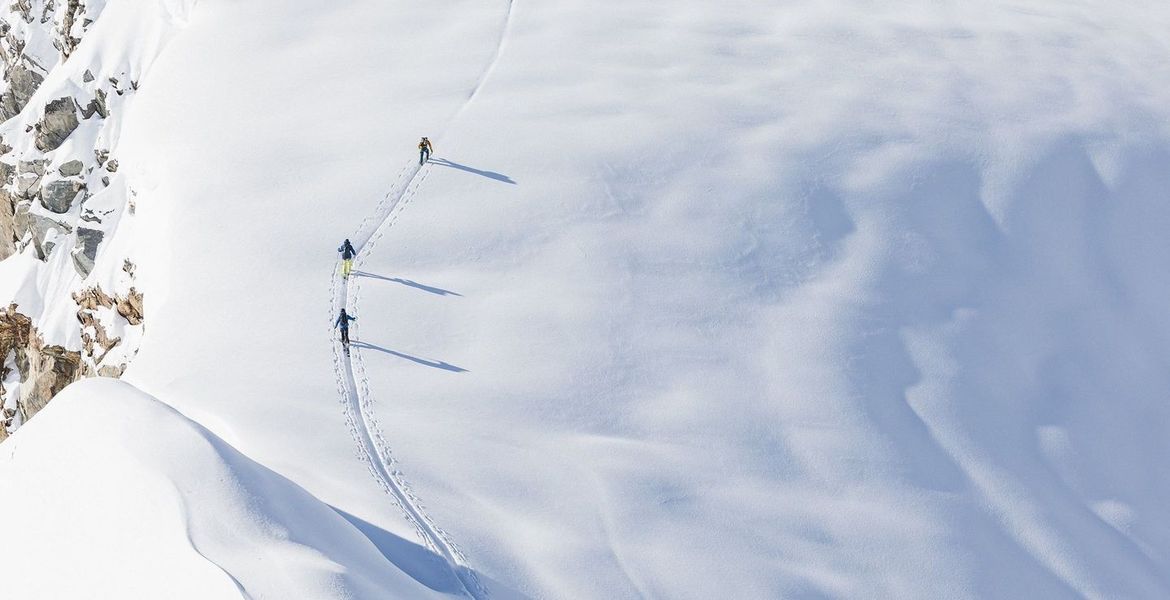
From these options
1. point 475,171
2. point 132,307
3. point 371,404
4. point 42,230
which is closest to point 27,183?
point 42,230

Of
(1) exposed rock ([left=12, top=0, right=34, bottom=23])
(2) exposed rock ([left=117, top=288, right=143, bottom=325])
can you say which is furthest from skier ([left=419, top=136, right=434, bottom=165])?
(1) exposed rock ([left=12, top=0, right=34, bottom=23])

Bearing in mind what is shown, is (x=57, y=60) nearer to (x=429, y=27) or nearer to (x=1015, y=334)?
(x=429, y=27)

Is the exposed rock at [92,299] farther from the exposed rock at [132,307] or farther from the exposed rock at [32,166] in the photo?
the exposed rock at [32,166]

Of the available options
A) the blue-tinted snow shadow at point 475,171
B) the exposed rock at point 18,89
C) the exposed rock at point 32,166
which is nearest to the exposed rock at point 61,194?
the exposed rock at point 32,166

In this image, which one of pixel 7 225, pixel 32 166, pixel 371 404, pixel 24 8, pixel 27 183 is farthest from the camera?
pixel 24 8

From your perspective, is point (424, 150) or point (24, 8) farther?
point (24, 8)

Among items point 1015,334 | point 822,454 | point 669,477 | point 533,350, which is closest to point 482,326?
point 533,350

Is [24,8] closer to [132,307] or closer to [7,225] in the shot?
[7,225]
